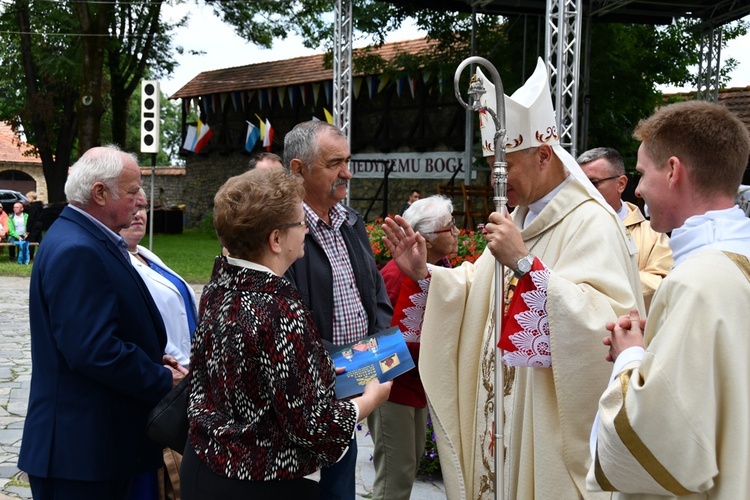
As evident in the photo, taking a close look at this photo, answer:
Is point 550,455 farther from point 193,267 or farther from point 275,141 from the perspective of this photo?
point 275,141

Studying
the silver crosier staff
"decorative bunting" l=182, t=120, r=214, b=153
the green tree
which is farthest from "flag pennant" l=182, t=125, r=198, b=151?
the silver crosier staff

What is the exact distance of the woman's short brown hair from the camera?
92.3 inches

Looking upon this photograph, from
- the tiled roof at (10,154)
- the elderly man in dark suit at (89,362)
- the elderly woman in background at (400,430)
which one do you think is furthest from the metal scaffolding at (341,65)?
the tiled roof at (10,154)

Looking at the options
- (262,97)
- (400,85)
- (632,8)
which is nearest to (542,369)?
(632,8)

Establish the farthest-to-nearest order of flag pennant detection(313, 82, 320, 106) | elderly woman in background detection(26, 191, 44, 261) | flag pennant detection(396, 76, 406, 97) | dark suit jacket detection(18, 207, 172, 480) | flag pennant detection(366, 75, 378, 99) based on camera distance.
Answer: flag pennant detection(313, 82, 320, 106) < flag pennant detection(366, 75, 378, 99) < flag pennant detection(396, 76, 406, 97) < elderly woman in background detection(26, 191, 44, 261) < dark suit jacket detection(18, 207, 172, 480)

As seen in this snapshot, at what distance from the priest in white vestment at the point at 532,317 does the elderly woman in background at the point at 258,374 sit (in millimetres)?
856

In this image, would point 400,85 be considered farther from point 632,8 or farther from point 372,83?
point 632,8

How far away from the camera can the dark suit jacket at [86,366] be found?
274 cm

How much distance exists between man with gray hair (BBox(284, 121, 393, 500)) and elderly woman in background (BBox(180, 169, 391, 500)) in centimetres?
84

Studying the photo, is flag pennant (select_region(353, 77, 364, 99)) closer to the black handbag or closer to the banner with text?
the banner with text

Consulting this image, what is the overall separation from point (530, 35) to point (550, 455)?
1422cm

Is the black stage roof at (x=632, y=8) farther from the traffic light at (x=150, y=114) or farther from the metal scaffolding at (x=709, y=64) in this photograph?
the traffic light at (x=150, y=114)

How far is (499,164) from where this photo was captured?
9.36 feet

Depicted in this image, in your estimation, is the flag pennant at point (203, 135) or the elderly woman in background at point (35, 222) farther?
the flag pennant at point (203, 135)
